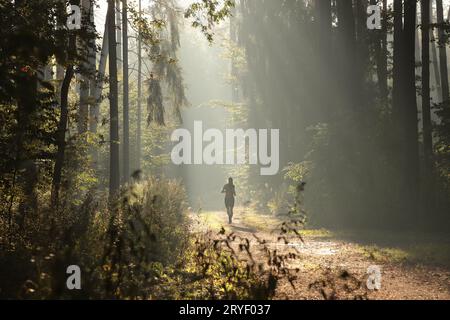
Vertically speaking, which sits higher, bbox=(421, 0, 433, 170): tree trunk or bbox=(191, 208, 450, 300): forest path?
bbox=(421, 0, 433, 170): tree trunk

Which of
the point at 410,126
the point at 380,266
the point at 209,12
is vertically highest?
the point at 209,12

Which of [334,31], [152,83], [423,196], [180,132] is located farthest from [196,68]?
[423,196]

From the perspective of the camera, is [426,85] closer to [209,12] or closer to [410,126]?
[410,126]

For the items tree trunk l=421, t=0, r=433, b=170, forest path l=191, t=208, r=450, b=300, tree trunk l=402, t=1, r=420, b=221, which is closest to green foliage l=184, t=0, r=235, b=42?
forest path l=191, t=208, r=450, b=300

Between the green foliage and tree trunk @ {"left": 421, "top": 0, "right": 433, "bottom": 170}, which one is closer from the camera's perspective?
the green foliage

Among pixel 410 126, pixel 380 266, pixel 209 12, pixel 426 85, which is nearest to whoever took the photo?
pixel 380 266

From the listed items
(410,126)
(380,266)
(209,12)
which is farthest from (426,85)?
(209,12)

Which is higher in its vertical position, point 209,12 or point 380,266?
point 209,12

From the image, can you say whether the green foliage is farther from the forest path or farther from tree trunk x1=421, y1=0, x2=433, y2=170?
tree trunk x1=421, y1=0, x2=433, y2=170

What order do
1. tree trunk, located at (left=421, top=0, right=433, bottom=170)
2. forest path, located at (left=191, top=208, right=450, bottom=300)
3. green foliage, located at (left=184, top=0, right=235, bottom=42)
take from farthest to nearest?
1. tree trunk, located at (left=421, top=0, right=433, bottom=170)
2. green foliage, located at (left=184, top=0, right=235, bottom=42)
3. forest path, located at (left=191, top=208, right=450, bottom=300)

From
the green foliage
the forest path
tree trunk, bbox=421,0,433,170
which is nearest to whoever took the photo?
the forest path

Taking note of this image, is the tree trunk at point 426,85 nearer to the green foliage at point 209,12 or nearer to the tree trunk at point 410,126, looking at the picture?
the tree trunk at point 410,126

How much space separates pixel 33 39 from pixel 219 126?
6797 cm
